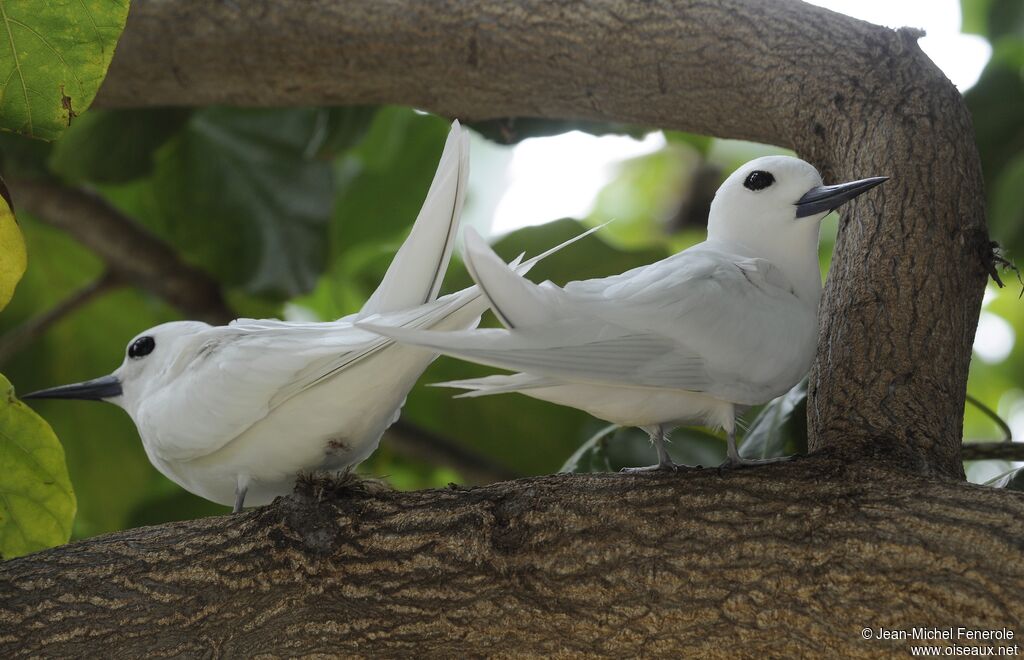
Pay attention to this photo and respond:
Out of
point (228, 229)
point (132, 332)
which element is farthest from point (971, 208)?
point (132, 332)

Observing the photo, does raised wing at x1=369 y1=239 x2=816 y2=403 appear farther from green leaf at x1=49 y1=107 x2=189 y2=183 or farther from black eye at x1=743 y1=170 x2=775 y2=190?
green leaf at x1=49 y1=107 x2=189 y2=183

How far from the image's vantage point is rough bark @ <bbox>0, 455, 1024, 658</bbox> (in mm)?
1818

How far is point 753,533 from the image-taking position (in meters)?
1.92

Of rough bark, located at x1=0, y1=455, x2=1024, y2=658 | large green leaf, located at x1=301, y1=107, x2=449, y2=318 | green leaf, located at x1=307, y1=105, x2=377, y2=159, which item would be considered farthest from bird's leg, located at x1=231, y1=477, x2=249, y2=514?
large green leaf, located at x1=301, y1=107, x2=449, y2=318

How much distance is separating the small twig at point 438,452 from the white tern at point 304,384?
1.60 meters

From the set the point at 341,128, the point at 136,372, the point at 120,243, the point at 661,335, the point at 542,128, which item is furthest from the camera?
the point at 120,243

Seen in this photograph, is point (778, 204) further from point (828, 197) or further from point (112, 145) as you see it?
point (112, 145)

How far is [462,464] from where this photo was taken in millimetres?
4121

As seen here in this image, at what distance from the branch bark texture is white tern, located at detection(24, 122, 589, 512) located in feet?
2.45

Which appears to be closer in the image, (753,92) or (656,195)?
(753,92)

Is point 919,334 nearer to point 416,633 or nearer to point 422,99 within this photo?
point 416,633

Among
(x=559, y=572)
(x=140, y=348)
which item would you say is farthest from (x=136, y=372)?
(x=559, y=572)

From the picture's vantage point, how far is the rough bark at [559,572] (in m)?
1.82

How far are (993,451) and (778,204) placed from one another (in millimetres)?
855
